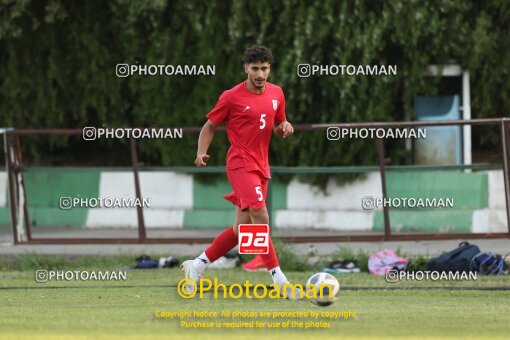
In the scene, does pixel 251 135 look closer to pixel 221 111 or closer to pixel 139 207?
pixel 221 111

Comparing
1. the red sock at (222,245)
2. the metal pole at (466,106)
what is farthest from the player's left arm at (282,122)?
the metal pole at (466,106)

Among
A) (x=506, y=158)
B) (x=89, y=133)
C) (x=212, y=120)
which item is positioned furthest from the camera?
(x=89, y=133)

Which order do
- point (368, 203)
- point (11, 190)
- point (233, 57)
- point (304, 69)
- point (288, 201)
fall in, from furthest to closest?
point (233, 57) → point (304, 69) → point (288, 201) → point (368, 203) → point (11, 190)

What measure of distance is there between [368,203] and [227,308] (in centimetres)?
764

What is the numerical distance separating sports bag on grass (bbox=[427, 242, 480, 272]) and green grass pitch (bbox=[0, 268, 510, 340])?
31 centimetres

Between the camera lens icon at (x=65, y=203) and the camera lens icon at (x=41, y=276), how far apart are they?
3202mm

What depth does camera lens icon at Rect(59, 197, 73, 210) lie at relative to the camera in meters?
19.8

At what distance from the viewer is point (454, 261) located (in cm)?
1572

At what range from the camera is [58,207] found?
20.1 meters

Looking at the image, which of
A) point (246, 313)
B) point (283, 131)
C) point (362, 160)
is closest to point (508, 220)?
point (362, 160)

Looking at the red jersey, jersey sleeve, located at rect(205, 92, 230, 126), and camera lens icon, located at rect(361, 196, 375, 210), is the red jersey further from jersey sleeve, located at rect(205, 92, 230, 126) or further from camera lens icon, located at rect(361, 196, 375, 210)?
camera lens icon, located at rect(361, 196, 375, 210)

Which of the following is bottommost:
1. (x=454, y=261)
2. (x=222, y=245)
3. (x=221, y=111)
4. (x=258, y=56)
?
(x=454, y=261)

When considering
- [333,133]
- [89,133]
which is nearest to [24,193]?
[89,133]

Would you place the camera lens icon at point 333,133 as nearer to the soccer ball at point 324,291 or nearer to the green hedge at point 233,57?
the green hedge at point 233,57
